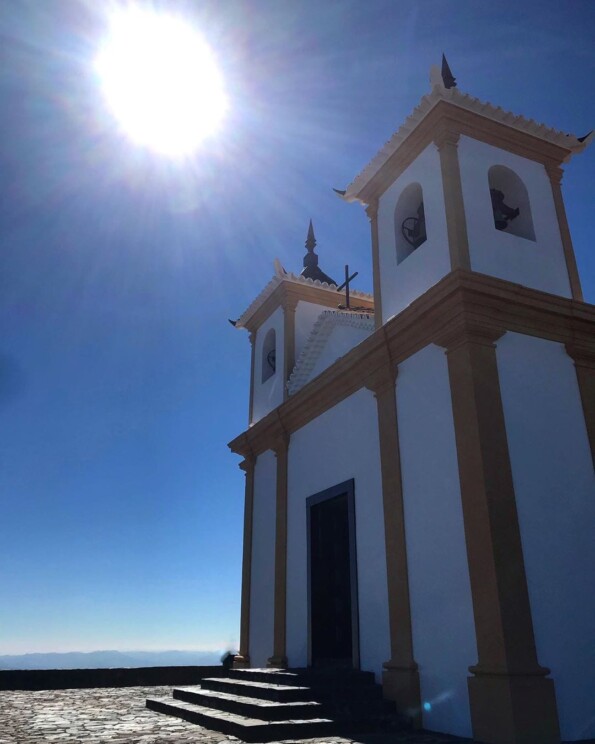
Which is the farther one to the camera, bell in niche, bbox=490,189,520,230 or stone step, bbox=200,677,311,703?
bell in niche, bbox=490,189,520,230

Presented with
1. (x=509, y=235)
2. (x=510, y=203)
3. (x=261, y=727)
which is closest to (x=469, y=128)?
(x=510, y=203)

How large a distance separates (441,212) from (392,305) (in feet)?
5.16

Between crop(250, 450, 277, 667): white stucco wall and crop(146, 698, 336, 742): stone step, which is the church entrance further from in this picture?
crop(146, 698, 336, 742): stone step

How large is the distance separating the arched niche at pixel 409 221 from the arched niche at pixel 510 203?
3.56 ft

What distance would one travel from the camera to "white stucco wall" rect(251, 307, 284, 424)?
13227 mm

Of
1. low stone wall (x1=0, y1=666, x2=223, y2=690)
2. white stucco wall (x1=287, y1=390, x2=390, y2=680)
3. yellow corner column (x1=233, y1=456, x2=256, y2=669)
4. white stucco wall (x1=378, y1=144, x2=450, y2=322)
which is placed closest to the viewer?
white stucco wall (x1=287, y1=390, x2=390, y2=680)

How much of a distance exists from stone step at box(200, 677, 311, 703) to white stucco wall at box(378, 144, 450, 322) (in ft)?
17.6

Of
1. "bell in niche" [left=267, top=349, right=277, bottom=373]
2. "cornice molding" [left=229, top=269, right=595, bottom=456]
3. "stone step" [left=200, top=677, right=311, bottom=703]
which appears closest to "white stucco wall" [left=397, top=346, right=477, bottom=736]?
"cornice molding" [left=229, top=269, right=595, bottom=456]

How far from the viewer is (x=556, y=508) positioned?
7.25 meters

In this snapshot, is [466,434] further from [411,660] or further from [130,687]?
[130,687]

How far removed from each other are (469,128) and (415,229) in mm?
1632

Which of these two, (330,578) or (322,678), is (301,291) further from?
(322,678)

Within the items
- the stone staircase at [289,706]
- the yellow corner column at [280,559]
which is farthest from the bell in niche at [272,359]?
the stone staircase at [289,706]

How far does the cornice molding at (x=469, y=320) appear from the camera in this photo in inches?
300
